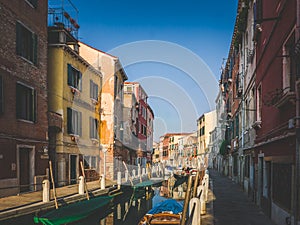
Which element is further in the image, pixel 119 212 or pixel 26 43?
pixel 119 212

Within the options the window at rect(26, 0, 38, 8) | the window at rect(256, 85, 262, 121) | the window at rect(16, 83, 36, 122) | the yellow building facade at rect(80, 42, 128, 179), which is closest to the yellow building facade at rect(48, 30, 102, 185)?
the yellow building facade at rect(80, 42, 128, 179)

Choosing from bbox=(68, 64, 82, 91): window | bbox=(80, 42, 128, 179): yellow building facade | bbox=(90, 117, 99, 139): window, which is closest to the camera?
bbox=(68, 64, 82, 91): window

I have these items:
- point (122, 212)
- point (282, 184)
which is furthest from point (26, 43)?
point (282, 184)

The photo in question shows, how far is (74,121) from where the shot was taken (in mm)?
20953

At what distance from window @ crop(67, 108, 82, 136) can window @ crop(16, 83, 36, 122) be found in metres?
4.72

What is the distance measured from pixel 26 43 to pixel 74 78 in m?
6.10

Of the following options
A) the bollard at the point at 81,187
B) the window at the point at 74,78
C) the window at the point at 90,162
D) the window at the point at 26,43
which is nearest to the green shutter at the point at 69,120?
the window at the point at 74,78

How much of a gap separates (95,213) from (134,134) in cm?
2422

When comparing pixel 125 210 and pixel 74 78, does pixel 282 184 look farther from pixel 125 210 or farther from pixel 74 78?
pixel 74 78

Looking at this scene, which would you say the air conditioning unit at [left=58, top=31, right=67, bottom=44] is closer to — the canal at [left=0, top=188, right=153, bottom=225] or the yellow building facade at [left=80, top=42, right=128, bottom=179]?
the yellow building facade at [left=80, top=42, right=128, bottom=179]

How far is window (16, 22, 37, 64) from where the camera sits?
46.8 feet

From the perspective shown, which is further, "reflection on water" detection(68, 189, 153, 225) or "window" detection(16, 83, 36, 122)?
"reflection on water" detection(68, 189, 153, 225)

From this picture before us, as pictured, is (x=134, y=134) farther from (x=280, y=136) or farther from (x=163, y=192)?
(x=280, y=136)

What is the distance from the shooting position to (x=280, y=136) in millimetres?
8539
